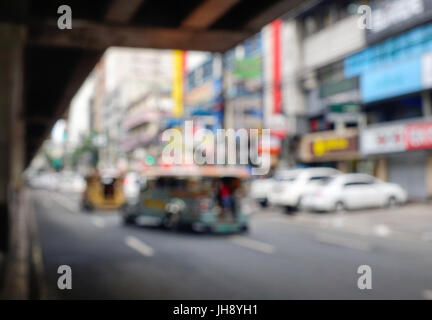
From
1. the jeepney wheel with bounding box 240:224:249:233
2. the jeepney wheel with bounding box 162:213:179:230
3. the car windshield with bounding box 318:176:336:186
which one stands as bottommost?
the jeepney wheel with bounding box 240:224:249:233

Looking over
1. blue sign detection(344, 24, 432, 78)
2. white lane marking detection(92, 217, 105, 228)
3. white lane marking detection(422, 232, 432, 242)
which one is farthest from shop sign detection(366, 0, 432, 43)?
white lane marking detection(92, 217, 105, 228)

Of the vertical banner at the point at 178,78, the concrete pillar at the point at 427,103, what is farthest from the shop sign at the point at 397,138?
the vertical banner at the point at 178,78

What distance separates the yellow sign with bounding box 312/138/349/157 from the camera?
2969cm

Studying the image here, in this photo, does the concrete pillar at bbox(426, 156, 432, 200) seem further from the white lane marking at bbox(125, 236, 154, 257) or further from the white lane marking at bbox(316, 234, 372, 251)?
the white lane marking at bbox(125, 236, 154, 257)

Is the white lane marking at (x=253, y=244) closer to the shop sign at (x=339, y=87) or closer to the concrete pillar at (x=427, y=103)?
the concrete pillar at (x=427, y=103)

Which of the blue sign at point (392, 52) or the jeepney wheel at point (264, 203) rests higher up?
the blue sign at point (392, 52)

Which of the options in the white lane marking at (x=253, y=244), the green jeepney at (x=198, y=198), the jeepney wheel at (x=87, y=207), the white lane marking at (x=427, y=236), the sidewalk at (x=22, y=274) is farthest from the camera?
the jeepney wheel at (x=87, y=207)

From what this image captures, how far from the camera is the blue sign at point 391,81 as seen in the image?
2433 cm

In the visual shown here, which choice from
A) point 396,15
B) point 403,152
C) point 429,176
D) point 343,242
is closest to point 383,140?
point 403,152

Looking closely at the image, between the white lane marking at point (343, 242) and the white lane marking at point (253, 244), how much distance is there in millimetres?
2001

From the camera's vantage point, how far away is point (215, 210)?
14070 mm

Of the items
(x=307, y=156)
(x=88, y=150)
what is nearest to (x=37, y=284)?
(x=307, y=156)

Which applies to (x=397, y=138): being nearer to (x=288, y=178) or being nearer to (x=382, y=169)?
(x=382, y=169)

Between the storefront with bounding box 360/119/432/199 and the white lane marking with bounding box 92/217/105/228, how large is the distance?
16726 mm
